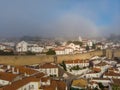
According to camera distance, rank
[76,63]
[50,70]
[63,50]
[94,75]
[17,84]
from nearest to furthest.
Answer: [17,84]
[94,75]
[50,70]
[76,63]
[63,50]

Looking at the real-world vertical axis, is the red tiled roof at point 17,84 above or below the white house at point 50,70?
above

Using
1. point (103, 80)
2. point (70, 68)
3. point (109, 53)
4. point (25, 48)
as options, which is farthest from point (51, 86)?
point (25, 48)

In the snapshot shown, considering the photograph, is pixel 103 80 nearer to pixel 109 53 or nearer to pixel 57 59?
pixel 57 59

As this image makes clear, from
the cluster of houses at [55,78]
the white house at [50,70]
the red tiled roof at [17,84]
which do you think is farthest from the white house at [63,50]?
the red tiled roof at [17,84]

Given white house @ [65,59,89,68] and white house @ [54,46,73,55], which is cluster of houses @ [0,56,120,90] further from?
white house @ [54,46,73,55]

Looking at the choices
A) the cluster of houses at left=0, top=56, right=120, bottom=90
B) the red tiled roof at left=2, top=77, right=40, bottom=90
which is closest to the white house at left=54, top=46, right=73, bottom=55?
the cluster of houses at left=0, top=56, right=120, bottom=90

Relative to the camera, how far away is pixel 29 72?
55.5 feet

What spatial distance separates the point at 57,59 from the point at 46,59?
1.24 m

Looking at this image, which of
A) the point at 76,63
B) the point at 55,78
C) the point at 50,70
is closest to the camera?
the point at 55,78

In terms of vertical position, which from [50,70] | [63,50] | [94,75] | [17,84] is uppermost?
[63,50]

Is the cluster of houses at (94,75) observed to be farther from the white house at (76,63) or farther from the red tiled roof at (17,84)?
the red tiled roof at (17,84)

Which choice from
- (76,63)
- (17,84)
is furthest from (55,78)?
(76,63)

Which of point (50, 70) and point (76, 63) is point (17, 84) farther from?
point (76, 63)

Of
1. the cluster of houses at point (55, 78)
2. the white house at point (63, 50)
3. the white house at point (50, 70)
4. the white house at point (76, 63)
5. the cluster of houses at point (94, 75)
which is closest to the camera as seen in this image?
the cluster of houses at point (55, 78)
